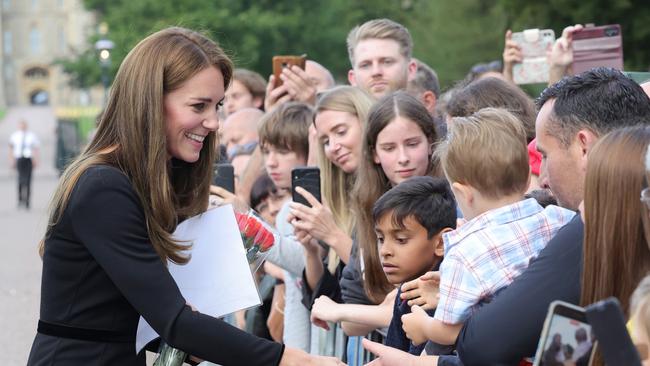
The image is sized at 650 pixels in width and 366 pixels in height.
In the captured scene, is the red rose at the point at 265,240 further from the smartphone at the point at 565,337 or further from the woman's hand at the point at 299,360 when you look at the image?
the smartphone at the point at 565,337

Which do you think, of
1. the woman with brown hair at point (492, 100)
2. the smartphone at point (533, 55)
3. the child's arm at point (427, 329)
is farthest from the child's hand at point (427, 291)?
the smartphone at point (533, 55)

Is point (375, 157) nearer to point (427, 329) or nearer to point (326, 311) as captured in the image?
point (326, 311)

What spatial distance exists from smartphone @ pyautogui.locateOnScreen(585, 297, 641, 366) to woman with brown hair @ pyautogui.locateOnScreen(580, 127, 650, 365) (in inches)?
22.3

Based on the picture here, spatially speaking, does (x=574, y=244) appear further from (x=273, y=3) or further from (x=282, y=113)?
(x=273, y=3)

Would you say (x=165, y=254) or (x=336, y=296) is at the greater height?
(x=165, y=254)

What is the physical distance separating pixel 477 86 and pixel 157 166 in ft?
7.16

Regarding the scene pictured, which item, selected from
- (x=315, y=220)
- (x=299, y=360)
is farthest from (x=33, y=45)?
(x=299, y=360)

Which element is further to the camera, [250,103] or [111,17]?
[111,17]

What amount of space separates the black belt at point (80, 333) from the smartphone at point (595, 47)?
3336mm

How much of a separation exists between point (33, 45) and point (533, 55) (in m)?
128

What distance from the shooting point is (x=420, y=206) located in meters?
4.73

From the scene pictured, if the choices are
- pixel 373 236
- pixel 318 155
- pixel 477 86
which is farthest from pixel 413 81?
pixel 373 236

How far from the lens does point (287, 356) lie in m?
4.07

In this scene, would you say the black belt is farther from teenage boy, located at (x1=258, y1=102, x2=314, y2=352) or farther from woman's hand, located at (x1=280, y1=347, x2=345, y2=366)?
teenage boy, located at (x1=258, y1=102, x2=314, y2=352)
